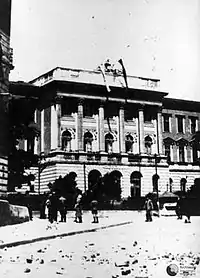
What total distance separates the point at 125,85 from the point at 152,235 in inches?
63.3

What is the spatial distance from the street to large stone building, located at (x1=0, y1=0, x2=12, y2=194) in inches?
36.3

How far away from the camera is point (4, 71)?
4297 mm

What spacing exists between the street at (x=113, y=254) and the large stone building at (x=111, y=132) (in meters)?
0.79

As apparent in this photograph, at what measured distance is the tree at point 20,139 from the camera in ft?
14.4

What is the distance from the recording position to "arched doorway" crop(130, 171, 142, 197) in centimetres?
500

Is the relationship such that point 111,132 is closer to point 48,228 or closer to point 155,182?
point 155,182

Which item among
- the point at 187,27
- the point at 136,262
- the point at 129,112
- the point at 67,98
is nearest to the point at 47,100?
the point at 67,98

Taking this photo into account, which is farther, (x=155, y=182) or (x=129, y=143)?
(x=129, y=143)

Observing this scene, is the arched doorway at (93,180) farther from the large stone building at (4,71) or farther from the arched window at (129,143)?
the arched window at (129,143)

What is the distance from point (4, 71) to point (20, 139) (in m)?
0.68

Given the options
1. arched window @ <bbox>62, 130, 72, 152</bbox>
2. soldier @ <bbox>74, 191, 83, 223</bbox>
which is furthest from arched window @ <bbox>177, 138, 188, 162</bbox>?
soldier @ <bbox>74, 191, 83, 223</bbox>

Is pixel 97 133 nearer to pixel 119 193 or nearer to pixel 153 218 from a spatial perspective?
pixel 119 193

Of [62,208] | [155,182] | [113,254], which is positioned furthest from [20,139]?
[113,254]

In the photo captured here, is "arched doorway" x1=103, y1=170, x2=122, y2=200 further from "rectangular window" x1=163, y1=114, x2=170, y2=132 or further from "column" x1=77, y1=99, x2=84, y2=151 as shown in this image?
"rectangular window" x1=163, y1=114, x2=170, y2=132
